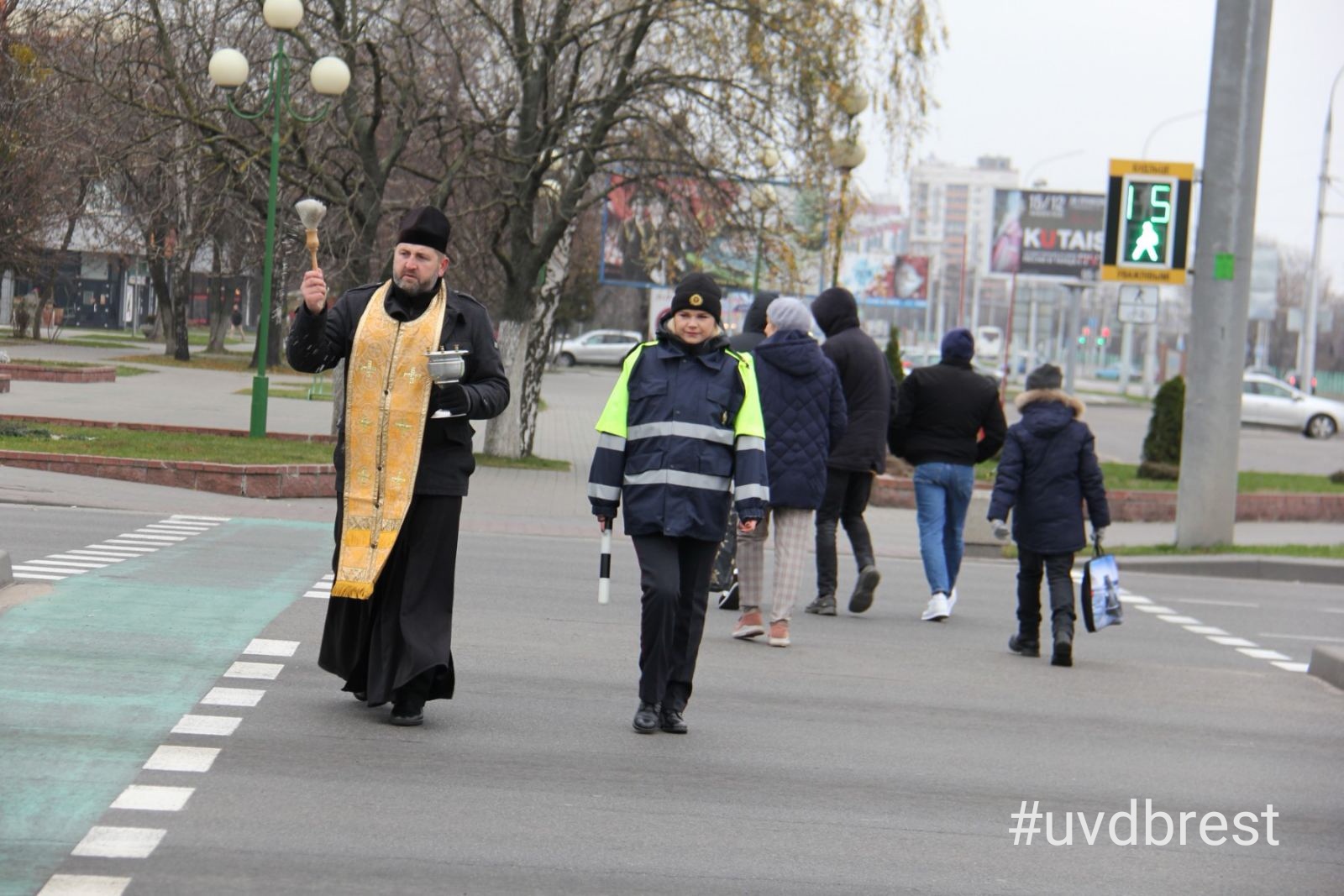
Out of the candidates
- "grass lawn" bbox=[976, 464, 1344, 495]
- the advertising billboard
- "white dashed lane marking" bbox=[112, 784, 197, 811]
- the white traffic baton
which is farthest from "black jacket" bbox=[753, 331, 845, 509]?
the advertising billboard

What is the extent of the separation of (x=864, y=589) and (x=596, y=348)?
60177 mm

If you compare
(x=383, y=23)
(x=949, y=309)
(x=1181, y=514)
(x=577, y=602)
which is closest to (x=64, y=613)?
(x=577, y=602)

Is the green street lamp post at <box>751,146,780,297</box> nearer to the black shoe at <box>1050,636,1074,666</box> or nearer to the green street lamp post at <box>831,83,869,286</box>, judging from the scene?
the green street lamp post at <box>831,83,869,286</box>

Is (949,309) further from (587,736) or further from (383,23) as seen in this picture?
(587,736)

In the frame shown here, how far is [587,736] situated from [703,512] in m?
1.05

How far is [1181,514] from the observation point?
17578mm

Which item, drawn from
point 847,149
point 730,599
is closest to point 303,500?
point 730,599

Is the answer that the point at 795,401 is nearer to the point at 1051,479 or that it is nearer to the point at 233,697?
the point at 1051,479

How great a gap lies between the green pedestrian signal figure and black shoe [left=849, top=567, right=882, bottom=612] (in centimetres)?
758

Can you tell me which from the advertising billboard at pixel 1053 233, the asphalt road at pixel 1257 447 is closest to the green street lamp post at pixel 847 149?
the asphalt road at pixel 1257 447

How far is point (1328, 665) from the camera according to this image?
10.6m

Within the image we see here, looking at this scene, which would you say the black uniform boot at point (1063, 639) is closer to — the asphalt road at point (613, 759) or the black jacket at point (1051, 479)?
the asphalt road at point (613, 759)

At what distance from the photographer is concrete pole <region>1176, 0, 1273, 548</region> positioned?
55.8 feet

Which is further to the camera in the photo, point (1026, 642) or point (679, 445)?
point (1026, 642)
